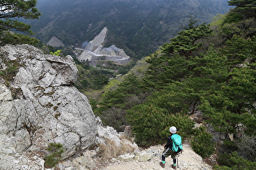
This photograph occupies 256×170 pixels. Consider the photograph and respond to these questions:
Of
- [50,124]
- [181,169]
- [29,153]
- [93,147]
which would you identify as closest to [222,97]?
[181,169]

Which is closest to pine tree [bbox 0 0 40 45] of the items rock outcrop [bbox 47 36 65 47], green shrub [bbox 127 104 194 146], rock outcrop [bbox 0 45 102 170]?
rock outcrop [bbox 0 45 102 170]

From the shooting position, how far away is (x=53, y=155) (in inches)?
226

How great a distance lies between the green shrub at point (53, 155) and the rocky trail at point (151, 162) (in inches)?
77.8

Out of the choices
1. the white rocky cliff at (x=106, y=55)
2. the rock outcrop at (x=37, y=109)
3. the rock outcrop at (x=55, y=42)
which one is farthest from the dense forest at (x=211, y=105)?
the rock outcrop at (x=55, y=42)

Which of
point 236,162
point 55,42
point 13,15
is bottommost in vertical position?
point 55,42

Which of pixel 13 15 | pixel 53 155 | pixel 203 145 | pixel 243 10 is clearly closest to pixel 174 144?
pixel 203 145

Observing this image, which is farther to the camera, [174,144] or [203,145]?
[203,145]

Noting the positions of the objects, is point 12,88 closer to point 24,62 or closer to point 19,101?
point 19,101

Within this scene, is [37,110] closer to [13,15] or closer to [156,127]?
[13,15]

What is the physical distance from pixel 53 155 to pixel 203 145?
20.9 feet

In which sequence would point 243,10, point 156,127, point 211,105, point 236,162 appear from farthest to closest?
point 243,10 < point 156,127 < point 211,105 < point 236,162

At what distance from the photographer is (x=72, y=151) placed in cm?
678

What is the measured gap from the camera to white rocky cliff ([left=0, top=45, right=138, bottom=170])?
549cm

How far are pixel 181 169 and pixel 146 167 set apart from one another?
1.32 metres
